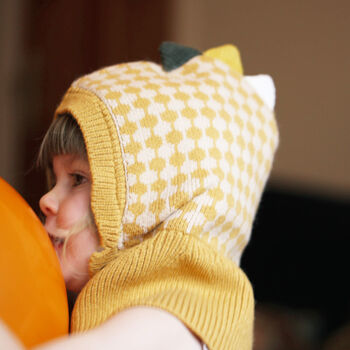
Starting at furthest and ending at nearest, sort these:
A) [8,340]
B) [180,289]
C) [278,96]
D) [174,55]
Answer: [278,96] < [174,55] < [180,289] < [8,340]

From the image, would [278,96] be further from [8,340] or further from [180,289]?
[8,340]

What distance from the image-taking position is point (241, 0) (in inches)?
Result: 92.4

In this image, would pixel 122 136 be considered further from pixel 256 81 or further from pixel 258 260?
pixel 258 260

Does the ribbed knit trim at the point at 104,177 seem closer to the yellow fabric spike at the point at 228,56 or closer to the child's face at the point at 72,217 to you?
the child's face at the point at 72,217

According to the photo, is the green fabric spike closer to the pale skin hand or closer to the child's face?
the child's face

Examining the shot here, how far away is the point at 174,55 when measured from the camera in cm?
A: 81

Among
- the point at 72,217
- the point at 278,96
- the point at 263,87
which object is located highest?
the point at 263,87

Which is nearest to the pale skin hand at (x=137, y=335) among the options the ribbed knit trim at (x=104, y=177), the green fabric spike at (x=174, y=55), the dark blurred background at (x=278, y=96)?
the ribbed knit trim at (x=104, y=177)

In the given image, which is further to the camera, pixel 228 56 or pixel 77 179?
pixel 228 56

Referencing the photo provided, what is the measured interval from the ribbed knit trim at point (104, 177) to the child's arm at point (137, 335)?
14cm

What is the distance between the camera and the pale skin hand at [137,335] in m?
0.47

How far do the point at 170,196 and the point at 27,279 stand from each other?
0.75ft

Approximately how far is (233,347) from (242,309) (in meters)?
0.05

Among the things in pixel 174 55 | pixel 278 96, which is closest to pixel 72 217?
pixel 174 55
